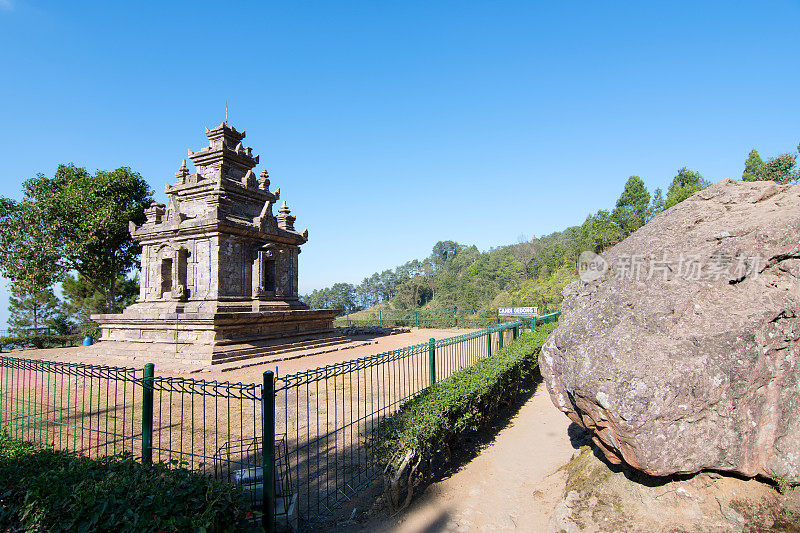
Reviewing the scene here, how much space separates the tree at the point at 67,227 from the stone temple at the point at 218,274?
4988 mm

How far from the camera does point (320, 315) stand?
16266 millimetres

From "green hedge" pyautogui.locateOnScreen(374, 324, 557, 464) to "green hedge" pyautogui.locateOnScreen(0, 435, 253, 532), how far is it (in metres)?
1.69

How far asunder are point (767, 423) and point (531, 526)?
2.06m

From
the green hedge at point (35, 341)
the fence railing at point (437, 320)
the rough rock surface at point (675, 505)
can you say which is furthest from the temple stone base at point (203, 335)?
the fence railing at point (437, 320)

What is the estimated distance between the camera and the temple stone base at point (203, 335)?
11.9m

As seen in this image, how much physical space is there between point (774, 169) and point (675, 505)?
39.6 m

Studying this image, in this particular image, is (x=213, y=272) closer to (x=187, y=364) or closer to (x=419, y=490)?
(x=187, y=364)

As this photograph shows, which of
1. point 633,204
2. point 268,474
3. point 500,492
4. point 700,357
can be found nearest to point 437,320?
point 500,492

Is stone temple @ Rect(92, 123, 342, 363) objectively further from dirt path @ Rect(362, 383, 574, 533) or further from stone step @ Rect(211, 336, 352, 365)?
dirt path @ Rect(362, 383, 574, 533)

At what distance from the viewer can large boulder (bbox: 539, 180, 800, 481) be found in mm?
2859

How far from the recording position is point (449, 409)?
15.9 ft

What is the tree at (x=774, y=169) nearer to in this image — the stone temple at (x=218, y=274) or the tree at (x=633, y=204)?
the tree at (x=633, y=204)

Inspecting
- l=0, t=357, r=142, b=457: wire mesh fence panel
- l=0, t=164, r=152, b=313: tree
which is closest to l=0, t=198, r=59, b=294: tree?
l=0, t=164, r=152, b=313: tree

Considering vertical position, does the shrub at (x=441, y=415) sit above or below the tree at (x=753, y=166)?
below
